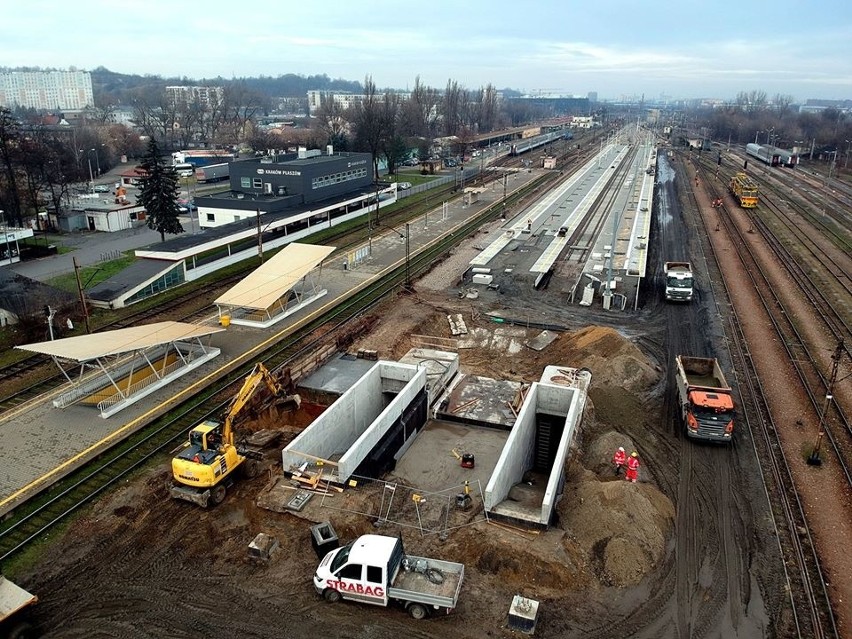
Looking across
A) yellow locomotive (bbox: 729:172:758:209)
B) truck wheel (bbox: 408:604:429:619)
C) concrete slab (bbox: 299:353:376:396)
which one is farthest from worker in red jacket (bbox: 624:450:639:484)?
yellow locomotive (bbox: 729:172:758:209)

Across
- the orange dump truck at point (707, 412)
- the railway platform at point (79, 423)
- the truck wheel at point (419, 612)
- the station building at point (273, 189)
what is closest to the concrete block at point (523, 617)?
the truck wheel at point (419, 612)

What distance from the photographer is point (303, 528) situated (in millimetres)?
16875

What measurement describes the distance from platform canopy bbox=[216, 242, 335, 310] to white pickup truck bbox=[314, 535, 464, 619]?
19.3m

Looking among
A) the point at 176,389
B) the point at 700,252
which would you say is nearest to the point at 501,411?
the point at 176,389

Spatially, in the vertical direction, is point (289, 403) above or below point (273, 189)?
below

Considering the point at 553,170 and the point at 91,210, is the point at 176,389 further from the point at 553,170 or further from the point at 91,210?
the point at 553,170

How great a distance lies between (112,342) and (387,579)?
15882 mm

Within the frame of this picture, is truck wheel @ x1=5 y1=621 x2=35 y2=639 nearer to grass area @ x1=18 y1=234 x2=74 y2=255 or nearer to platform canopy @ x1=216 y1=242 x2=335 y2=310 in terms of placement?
platform canopy @ x1=216 y1=242 x2=335 y2=310

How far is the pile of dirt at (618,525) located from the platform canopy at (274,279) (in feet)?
65.2

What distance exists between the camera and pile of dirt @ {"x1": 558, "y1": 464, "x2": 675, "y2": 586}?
15.3 m

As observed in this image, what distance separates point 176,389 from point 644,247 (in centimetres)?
3624

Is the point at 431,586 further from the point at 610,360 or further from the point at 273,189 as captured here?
the point at 273,189

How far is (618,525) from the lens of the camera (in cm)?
1620

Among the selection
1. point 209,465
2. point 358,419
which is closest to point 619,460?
point 358,419
